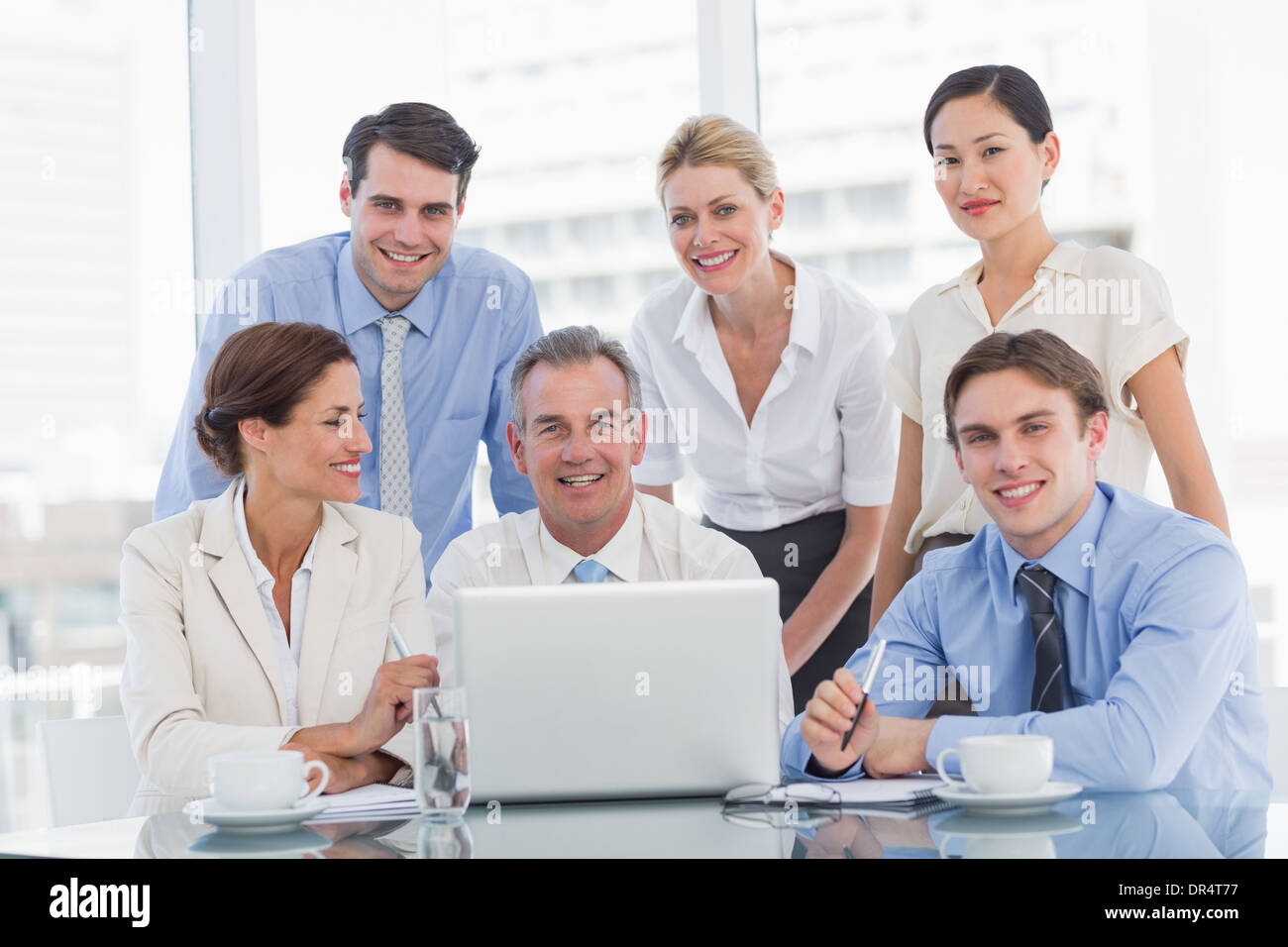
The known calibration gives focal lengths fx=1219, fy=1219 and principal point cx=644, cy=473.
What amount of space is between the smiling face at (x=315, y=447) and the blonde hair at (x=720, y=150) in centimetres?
101

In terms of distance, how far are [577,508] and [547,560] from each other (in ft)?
0.46

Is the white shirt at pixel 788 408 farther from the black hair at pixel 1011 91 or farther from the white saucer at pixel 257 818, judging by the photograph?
the white saucer at pixel 257 818

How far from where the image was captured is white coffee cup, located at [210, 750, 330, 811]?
145 centimetres

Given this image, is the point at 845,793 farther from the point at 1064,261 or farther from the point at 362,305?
the point at 362,305

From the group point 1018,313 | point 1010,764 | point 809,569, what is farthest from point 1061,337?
point 1010,764

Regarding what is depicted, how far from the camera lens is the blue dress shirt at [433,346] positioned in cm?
288

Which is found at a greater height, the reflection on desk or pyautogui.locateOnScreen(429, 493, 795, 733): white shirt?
pyautogui.locateOnScreen(429, 493, 795, 733): white shirt

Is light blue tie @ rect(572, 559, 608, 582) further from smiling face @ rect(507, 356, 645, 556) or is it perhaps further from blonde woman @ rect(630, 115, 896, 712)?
blonde woman @ rect(630, 115, 896, 712)

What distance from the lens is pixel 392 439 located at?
2.90 m

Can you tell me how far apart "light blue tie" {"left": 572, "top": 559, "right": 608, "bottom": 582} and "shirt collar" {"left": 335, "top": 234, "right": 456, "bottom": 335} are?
86 centimetres

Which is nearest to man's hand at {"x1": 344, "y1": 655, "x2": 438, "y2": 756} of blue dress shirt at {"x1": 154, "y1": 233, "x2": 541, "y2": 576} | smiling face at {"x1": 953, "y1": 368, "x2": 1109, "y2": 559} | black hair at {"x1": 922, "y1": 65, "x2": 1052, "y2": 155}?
smiling face at {"x1": 953, "y1": 368, "x2": 1109, "y2": 559}

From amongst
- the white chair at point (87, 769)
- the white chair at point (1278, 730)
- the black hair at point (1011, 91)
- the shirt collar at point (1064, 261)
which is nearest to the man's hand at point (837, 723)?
the white chair at point (1278, 730)
